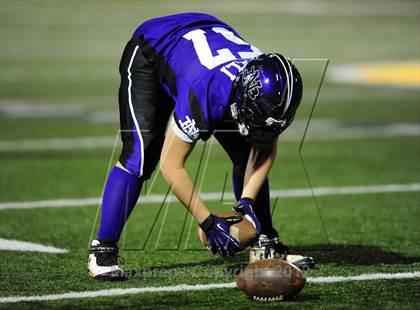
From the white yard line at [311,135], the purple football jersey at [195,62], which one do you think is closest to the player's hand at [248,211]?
the purple football jersey at [195,62]

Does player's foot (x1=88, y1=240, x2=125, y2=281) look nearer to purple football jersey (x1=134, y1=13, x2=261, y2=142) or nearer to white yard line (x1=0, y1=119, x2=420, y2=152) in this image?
purple football jersey (x1=134, y1=13, x2=261, y2=142)

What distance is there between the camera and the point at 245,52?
6.33 meters

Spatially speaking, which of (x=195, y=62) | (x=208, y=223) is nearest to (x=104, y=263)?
(x=208, y=223)

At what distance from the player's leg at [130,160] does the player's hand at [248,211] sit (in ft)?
2.09

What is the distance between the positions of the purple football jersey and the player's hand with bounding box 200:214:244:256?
1.59 feet

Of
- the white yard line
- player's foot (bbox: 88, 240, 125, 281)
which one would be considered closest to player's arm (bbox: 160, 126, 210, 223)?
player's foot (bbox: 88, 240, 125, 281)

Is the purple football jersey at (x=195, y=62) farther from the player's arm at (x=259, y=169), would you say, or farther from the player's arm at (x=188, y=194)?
the player's arm at (x=259, y=169)

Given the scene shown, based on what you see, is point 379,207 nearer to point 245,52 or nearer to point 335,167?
point 335,167

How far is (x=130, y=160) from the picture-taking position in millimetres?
6375

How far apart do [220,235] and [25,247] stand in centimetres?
209

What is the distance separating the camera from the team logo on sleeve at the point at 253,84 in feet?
19.2

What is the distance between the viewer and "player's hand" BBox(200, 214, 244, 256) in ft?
19.4

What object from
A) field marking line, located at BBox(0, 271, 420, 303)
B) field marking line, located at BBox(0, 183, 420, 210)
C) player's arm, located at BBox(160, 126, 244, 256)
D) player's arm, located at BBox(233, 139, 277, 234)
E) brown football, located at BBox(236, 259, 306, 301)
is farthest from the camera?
field marking line, located at BBox(0, 183, 420, 210)

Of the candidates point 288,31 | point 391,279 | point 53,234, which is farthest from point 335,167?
point 288,31
